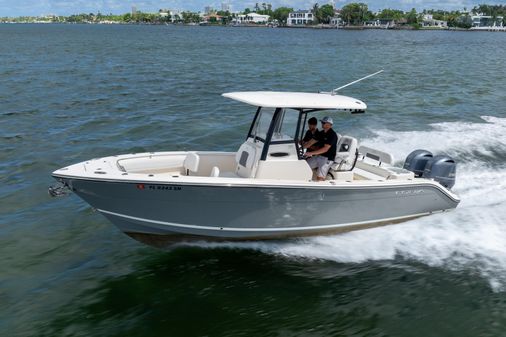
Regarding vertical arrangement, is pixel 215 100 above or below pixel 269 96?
below

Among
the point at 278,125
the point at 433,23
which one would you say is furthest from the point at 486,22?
the point at 278,125

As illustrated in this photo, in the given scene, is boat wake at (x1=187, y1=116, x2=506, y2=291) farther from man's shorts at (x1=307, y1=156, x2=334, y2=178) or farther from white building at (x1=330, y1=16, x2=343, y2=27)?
white building at (x1=330, y1=16, x2=343, y2=27)

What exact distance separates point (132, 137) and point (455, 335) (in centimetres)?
1162

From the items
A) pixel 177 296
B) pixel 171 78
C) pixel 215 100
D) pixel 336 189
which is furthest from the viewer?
pixel 171 78

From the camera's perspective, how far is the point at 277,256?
841cm

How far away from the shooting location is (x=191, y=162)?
28.7 feet

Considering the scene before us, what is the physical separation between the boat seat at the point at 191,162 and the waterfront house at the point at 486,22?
7685 inches

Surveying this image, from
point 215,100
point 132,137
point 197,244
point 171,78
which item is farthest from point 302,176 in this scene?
point 171,78

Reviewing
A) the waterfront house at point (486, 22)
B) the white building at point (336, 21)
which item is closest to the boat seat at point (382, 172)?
the white building at point (336, 21)

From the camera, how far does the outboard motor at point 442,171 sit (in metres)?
9.59

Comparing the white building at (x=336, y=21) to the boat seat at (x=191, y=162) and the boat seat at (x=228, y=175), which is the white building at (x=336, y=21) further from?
the boat seat at (x=191, y=162)

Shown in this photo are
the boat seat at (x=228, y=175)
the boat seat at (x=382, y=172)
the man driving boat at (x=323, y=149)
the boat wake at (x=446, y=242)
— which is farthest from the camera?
the boat seat at (x=382, y=172)

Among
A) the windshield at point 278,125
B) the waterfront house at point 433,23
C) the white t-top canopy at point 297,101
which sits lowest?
the windshield at point 278,125

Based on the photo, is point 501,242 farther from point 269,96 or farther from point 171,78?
point 171,78
